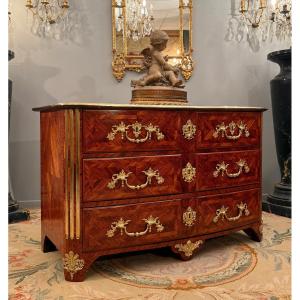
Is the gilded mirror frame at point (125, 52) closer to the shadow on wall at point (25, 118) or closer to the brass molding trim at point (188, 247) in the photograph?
the shadow on wall at point (25, 118)

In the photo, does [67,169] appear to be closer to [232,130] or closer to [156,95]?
[156,95]

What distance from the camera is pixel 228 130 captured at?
2.37 meters

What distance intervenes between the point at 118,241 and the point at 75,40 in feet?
7.10

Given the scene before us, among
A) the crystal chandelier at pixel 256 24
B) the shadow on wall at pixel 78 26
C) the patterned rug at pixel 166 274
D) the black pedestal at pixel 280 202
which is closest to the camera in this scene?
the patterned rug at pixel 166 274

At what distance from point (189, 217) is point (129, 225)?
38 centimetres

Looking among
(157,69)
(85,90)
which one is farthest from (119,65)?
(157,69)

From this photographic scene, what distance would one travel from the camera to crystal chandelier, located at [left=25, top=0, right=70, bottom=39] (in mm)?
3418

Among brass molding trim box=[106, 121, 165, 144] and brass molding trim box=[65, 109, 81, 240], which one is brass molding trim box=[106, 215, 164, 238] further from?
brass molding trim box=[106, 121, 165, 144]

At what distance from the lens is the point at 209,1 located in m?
3.73

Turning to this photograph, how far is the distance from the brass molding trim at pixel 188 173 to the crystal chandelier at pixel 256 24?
209 cm

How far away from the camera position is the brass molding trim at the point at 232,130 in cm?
232

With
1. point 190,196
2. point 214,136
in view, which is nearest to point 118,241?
point 190,196

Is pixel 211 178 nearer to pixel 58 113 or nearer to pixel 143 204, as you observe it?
pixel 143 204

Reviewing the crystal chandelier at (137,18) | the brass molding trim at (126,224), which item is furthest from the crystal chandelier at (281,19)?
the brass molding trim at (126,224)
